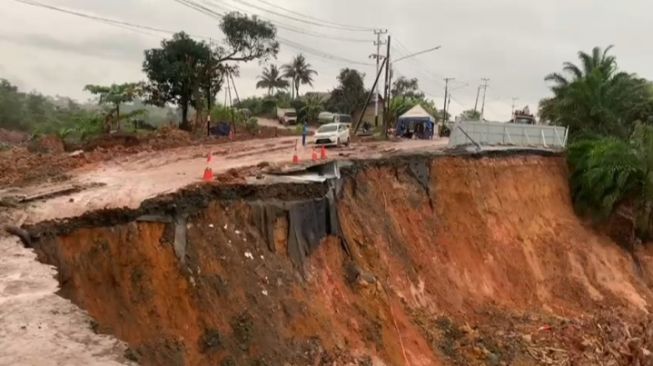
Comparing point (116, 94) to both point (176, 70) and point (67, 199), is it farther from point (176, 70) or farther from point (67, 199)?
point (67, 199)

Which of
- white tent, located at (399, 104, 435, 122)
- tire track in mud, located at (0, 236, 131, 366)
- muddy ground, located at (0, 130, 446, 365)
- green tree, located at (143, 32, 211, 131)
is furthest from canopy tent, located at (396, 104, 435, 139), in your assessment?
tire track in mud, located at (0, 236, 131, 366)

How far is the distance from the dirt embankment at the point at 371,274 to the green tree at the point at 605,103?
8.27m

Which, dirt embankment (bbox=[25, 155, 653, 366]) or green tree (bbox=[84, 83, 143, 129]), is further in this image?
green tree (bbox=[84, 83, 143, 129])

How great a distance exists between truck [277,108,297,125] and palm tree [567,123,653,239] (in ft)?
120

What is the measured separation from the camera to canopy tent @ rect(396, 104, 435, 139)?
43781mm

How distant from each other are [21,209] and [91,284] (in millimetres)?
2814

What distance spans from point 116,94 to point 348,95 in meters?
39.0

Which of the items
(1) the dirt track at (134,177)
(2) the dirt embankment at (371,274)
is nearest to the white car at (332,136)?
(1) the dirt track at (134,177)

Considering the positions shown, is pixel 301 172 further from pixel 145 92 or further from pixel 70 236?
pixel 145 92

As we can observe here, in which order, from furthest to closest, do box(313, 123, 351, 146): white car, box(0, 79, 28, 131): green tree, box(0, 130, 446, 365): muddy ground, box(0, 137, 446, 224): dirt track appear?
box(0, 79, 28, 131): green tree, box(313, 123, 351, 146): white car, box(0, 137, 446, 224): dirt track, box(0, 130, 446, 365): muddy ground

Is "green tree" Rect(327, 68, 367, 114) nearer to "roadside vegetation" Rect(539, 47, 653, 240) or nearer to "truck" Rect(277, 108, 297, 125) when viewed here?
"truck" Rect(277, 108, 297, 125)

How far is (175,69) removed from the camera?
32719mm

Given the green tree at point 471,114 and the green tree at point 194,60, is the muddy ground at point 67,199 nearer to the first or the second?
the green tree at point 194,60

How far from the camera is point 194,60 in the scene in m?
34.0
